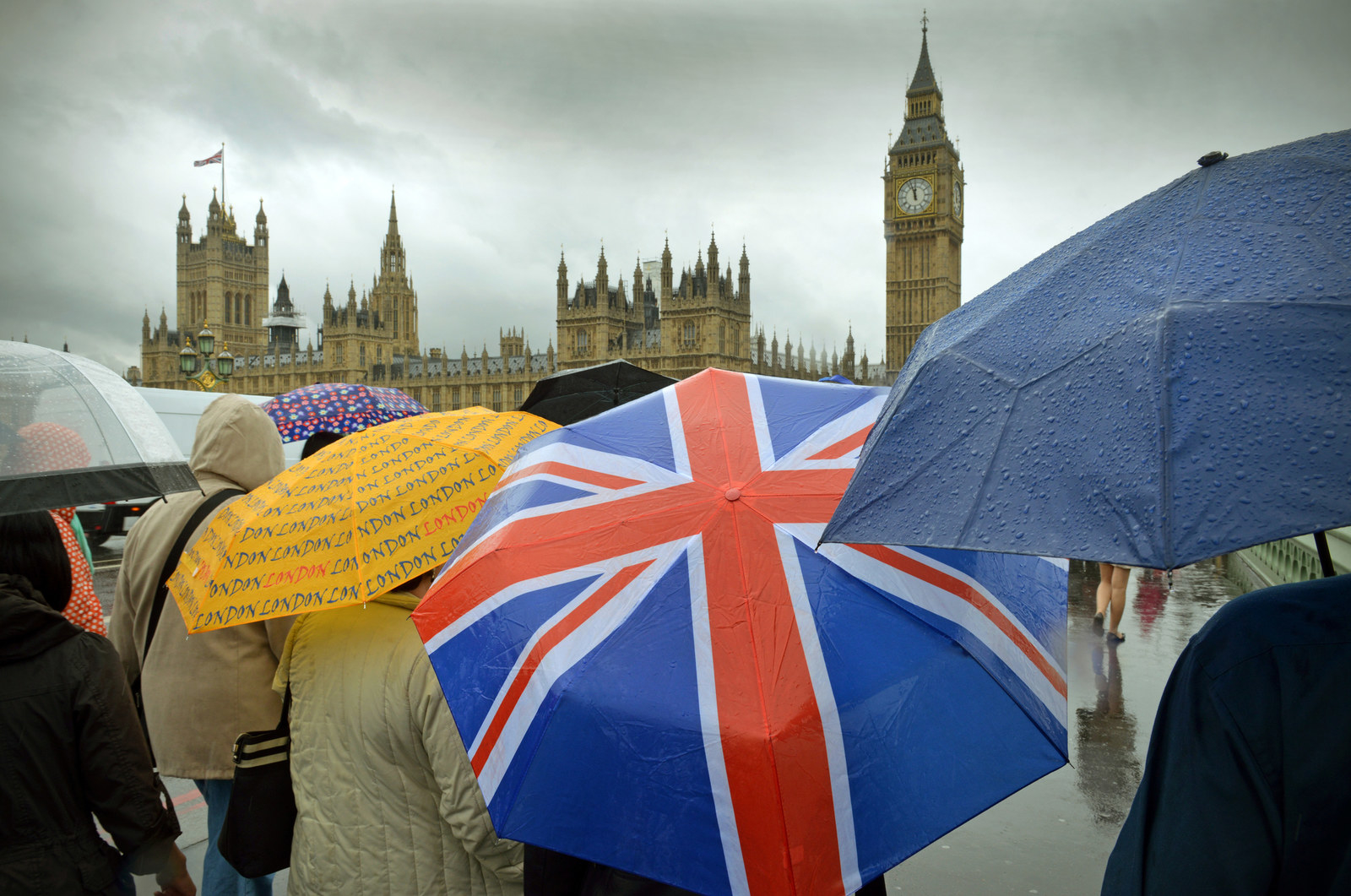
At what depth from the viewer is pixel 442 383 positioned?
57781mm

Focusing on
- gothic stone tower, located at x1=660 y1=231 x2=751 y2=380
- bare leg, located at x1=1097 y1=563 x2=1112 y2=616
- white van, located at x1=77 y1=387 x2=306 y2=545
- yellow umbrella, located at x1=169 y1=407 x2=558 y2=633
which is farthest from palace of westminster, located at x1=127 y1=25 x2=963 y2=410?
yellow umbrella, located at x1=169 y1=407 x2=558 y2=633

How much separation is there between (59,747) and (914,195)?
58.1m

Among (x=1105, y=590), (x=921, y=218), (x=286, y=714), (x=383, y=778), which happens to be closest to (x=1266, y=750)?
(x=383, y=778)

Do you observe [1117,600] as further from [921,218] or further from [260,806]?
[921,218]

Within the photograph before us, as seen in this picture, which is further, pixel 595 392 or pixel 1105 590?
pixel 1105 590

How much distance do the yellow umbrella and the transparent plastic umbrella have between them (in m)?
0.24

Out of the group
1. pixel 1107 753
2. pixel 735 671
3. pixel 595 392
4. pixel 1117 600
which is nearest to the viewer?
pixel 735 671

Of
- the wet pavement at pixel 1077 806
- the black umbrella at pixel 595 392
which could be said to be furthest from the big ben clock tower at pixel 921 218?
the black umbrella at pixel 595 392

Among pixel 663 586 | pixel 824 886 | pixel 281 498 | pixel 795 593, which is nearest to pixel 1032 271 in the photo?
pixel 795 593

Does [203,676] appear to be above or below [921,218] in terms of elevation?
below

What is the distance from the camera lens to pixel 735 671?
128 cm

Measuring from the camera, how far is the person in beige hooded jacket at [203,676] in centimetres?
261

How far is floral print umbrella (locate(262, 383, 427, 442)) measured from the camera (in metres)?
4.52

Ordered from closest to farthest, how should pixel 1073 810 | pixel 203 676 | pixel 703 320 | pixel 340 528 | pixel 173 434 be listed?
pixel 340 528 → pixel 203 676 → pixel 1073 810 → pixel 173 434 → pixel 703 320
